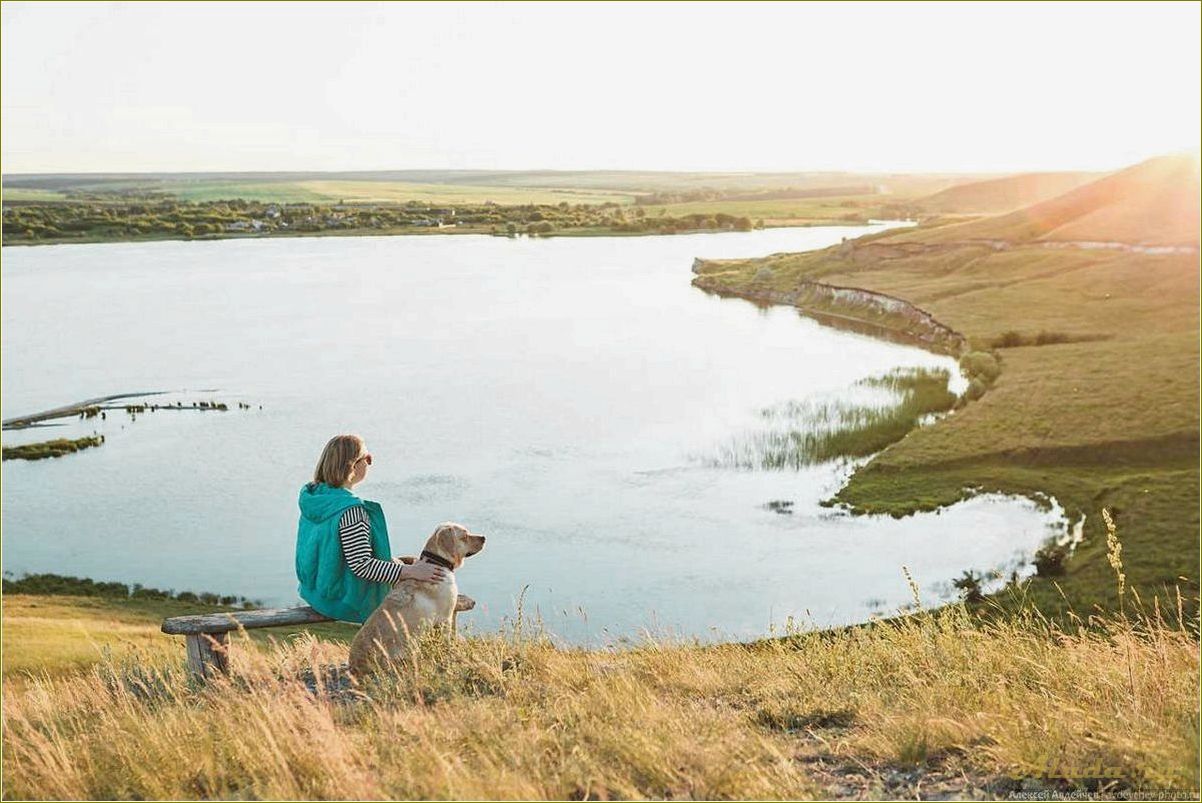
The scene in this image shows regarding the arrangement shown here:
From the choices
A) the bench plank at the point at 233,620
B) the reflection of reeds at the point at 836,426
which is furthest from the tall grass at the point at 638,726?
the reflection of reeds at the point at 836,426

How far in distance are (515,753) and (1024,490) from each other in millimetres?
33962

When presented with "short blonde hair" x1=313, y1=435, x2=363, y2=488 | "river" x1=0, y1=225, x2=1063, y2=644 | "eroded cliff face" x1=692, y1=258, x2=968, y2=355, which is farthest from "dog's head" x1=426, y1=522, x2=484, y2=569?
"eroded cliff face" x1=692, y1=258, x2=968, y2=355

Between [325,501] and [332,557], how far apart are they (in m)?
0.49

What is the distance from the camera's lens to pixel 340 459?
29.1 feet

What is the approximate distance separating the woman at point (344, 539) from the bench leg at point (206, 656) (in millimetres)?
845

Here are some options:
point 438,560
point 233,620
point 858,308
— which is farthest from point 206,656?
point 858,308

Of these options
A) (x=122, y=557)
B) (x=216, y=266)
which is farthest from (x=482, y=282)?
(x=122, y=557)

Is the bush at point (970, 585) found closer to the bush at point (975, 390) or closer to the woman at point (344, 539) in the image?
the woman at point (344, 539)

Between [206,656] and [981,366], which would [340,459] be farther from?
[981,366]

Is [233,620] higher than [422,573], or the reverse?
[422,573]

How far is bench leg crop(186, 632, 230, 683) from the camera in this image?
905cm

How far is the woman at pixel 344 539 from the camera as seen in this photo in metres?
8.88

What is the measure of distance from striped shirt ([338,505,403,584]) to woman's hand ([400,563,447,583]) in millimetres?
65

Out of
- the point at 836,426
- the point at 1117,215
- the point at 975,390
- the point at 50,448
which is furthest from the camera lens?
the point at 1117,215
